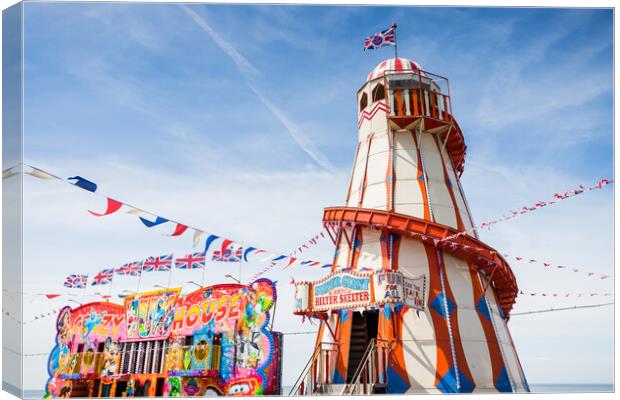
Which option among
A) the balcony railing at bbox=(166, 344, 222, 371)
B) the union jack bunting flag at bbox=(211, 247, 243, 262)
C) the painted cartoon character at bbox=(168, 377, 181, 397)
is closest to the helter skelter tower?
the union jack bunting flag at bbox=(211, 247, 243, 262)

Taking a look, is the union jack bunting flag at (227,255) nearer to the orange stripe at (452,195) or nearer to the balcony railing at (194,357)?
the balcony railing at (194,357)

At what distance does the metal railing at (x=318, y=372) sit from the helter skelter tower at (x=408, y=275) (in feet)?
0.15

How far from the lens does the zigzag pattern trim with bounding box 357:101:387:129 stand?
22984 mm

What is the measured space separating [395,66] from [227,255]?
32.9ft

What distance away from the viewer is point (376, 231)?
2050 cm

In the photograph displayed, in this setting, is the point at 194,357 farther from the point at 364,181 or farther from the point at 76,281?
the point at 76,281

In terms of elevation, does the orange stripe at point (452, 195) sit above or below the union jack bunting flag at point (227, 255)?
above

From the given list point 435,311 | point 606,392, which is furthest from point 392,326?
point 606,392

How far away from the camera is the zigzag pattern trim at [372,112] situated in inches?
905

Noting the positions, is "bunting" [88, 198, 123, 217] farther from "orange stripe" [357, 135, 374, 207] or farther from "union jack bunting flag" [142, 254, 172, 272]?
"orange stripe" [357, 135, 374, 207]

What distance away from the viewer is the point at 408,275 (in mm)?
19203

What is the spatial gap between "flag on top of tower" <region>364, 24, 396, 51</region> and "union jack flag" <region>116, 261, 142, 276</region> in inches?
485

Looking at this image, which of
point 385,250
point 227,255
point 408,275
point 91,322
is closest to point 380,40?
point 385,250

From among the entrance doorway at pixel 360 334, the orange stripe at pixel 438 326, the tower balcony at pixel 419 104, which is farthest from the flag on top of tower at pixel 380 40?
the entrance doorway at pixel 360 334
